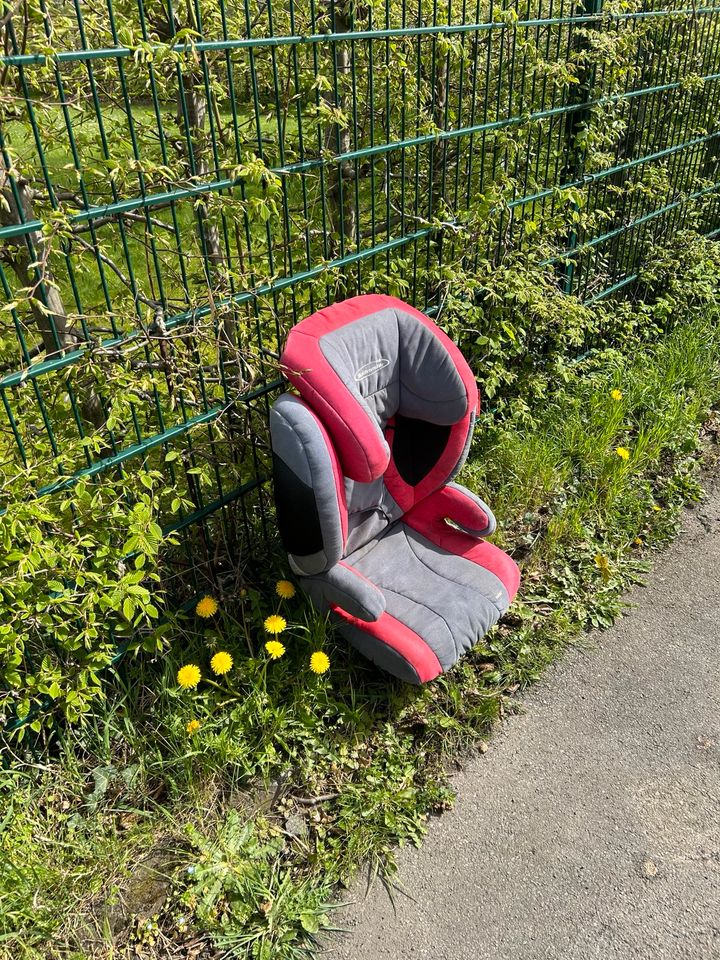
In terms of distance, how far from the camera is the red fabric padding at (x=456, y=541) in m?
3.19

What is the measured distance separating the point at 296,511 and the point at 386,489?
2.27ft

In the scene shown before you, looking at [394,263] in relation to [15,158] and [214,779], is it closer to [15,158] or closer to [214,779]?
[15,158]

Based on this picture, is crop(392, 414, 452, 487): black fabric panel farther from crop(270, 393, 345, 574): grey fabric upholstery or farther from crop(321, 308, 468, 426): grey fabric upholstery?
crop(270, 393, 345, 574): grey fabric upholstery

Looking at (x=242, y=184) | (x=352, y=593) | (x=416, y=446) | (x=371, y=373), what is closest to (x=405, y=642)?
(x=352, y=593)

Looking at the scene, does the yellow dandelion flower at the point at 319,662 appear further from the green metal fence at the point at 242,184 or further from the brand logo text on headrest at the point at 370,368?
the brand logo text on headrest at the point at 370,368

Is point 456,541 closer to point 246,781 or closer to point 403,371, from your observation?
point 403,371

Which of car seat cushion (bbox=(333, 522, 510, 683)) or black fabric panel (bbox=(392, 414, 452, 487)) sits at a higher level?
black fabric panel (bbox=(392, 414, 452, 487))

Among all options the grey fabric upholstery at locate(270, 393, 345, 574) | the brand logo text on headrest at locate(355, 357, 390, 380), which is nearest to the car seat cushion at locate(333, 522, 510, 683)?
the grey fabric upholstery at locate(270, 393, 345, 574)

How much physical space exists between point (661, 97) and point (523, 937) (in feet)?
15.4

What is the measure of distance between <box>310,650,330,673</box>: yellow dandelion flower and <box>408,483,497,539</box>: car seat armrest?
80cm

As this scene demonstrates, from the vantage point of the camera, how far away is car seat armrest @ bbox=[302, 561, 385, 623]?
2.77 m

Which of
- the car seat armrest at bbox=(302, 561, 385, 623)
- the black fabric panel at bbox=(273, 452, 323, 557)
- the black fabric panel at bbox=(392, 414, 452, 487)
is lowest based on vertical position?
the car seat armrest at bbox=(302, 561, 385, 623)

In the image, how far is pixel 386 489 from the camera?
132 inches

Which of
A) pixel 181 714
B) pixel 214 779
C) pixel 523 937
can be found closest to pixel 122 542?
pixel 181 714
